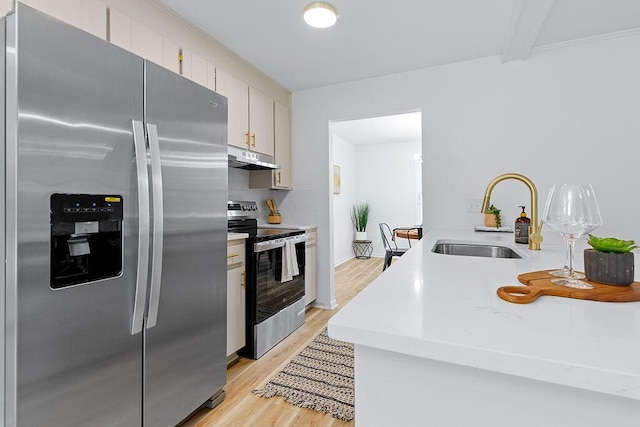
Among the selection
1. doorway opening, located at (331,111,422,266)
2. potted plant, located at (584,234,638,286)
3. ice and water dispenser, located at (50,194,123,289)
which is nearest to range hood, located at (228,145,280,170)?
ice and water dispenser, located at (50,194,123,289)

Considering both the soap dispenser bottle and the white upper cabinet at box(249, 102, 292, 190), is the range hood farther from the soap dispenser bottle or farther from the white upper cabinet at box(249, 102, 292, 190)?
the soap dispenser bottle

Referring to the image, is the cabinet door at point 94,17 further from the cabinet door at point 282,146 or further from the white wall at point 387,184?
the white wall at point 387,184

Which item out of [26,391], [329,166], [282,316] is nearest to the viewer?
[26,391]

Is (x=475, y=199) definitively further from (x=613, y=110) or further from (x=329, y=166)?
(x=329, y=166)

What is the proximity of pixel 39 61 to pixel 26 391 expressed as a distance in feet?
3.37

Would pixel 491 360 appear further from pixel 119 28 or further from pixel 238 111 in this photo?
pixel 238 111

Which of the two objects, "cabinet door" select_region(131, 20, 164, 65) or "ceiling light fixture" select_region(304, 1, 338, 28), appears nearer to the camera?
"cabinet door" select_region(131, 20, 164, 65)

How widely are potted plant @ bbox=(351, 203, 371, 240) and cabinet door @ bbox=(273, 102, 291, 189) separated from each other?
339cm

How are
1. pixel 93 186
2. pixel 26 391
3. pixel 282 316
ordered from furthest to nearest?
pixel 282 316 < pixel 93 186 < pixel 26 391

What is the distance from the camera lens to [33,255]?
1009mm

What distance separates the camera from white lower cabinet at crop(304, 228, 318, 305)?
3.27 metres

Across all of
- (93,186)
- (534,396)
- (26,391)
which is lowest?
(26,391)

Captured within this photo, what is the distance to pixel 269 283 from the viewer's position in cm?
255

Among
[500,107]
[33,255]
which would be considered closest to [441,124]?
[500,107]
